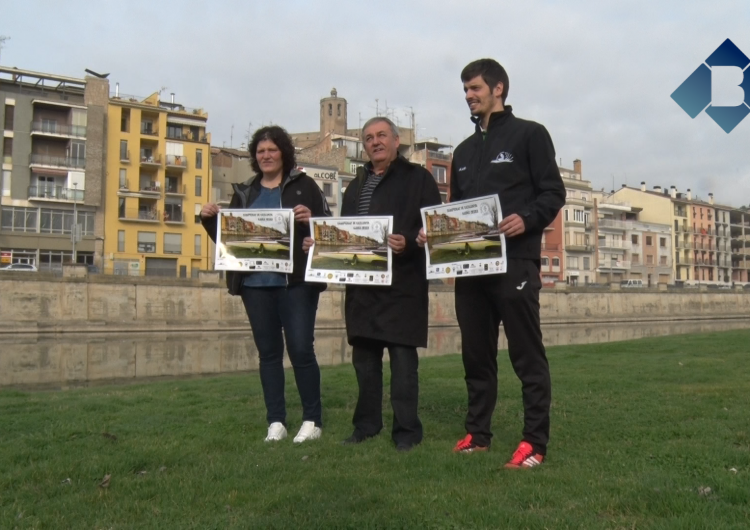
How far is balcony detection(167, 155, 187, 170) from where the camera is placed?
188ft

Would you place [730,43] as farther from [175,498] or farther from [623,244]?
[623,244]

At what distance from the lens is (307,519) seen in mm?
3006

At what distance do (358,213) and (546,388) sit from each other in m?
1.79

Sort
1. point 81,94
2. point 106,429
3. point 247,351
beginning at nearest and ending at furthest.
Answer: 1. point 106,429
2. point 247,351
3. point 81,94

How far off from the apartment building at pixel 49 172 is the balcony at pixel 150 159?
3.17m

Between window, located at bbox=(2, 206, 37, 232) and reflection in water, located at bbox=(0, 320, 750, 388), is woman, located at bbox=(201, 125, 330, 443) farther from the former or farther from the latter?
window, located at bbox=(2, 206, 37, 232)

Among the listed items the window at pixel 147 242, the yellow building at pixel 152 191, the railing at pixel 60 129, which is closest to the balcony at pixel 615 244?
the yellow building at pixel 152 191

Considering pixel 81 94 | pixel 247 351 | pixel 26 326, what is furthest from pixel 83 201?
pixel 247 351

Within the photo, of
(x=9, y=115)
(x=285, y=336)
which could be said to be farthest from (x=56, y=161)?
(x=285, y=336)

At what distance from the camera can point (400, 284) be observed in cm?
476

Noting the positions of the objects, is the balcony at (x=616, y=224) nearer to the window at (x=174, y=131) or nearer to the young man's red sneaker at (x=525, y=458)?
the window at (x=174, y=131)

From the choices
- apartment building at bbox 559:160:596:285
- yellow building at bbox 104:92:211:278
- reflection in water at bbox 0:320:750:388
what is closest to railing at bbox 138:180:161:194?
yellow building at bbox 104:92:211:278

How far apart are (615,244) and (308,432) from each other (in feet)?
273

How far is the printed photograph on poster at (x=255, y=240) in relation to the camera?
509 centimetres
